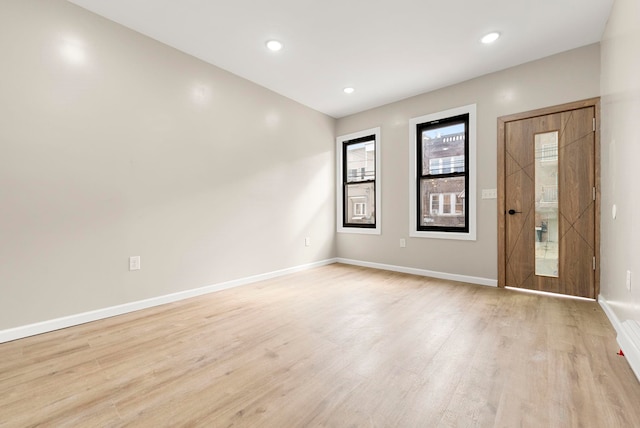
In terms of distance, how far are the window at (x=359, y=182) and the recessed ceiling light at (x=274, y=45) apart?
6.83ft

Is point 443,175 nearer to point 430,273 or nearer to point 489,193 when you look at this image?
point 489,193

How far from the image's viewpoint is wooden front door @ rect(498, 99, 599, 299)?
9.14 ft

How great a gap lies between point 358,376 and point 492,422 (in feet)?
2.08

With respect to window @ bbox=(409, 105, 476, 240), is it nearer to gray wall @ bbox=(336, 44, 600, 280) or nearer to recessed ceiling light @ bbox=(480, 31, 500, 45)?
gray wall @ bbox=(336, 44, 600, 280)

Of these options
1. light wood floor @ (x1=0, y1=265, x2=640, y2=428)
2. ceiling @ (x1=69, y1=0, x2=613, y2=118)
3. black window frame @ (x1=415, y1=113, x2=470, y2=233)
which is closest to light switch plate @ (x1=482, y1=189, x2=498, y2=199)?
black window frame @ (x1=415, y1=113, x2=470, y2=233)

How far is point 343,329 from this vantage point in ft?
7.13

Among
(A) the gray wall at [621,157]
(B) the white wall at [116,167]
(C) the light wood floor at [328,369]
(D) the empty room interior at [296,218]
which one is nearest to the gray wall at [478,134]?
(D) the empty room interior at [296,218]

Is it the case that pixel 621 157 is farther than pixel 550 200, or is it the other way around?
pixel 550 200

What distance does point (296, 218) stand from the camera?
4.20 m

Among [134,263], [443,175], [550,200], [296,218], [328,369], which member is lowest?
[328,369]

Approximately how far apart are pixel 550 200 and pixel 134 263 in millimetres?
4272

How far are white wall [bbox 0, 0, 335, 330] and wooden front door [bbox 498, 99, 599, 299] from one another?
2.93 meters

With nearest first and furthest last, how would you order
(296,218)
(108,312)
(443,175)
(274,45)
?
(108,312), (274,45), (443,175), (296,218)

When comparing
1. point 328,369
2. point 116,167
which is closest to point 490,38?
point 328,369
